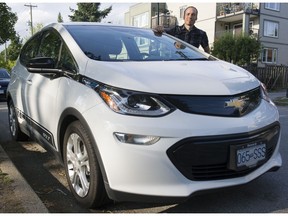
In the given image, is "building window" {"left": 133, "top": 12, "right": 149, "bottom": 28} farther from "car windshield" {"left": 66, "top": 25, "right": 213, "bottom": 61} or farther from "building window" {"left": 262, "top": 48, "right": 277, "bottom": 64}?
"car windshield" {"left": 66, "top": 25, "right": 213, "bottom": 61}

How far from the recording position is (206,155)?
2.82 metres

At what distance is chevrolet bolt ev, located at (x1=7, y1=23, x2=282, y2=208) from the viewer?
278 cm

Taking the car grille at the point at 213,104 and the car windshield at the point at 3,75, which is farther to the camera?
the car windshield at the point at 3,75

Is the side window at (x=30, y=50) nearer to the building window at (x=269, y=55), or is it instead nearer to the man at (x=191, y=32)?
the man at (x=191, y=32)

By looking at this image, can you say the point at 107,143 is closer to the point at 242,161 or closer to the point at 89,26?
the point at 242,161

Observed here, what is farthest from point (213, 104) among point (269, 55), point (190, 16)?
point (269, 55)

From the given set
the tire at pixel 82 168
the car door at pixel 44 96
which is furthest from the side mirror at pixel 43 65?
the tire at pixel 82 168

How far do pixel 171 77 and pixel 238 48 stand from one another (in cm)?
2378

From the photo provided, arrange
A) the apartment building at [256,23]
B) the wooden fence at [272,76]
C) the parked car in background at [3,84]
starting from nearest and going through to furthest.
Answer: the parked car in background at [3,84] < the wooden fence at [272,76] < the apartment building at [256,23]

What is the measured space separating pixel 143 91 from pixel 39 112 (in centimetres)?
169

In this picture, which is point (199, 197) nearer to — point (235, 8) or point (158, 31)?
point (158, 31)

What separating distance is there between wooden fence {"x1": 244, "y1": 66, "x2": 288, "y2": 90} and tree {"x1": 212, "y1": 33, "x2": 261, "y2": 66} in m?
2.10

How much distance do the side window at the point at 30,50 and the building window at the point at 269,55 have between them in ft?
98.7

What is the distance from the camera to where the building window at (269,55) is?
33.2m
